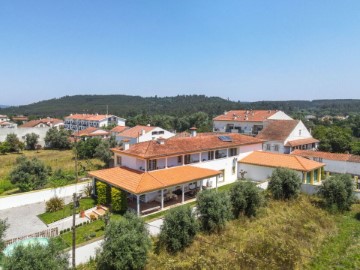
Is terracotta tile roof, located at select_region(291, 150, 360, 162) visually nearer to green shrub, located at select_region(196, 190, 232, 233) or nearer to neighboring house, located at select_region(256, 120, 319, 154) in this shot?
neighboring house, located at select_region(256, 120, 319, 154)

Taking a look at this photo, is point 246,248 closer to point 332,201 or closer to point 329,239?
point 329,239

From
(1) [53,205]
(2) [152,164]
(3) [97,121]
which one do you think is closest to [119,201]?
(2) [152,164]

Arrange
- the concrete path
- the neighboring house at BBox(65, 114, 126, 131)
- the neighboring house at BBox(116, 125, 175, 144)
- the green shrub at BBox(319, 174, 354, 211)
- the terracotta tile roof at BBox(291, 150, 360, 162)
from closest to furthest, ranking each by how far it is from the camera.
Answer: the concrete path → the green shrub at BBox(319, 174, 354, 211) → the terracotta tile roof at BBox(291, 150, 360, 162) → the neighboring house at BBox(116, 125, 175, 144) → the neighboring house at BBox(65, 114, 126, 131)

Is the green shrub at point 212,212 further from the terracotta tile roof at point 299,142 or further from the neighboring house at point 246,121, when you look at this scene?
the neighboring house at point 246,121

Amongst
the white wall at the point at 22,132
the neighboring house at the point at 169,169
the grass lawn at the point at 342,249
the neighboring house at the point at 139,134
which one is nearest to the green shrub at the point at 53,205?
the neighboring house at the point at 169,169

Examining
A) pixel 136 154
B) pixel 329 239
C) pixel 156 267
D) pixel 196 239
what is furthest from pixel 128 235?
pixel 329 239

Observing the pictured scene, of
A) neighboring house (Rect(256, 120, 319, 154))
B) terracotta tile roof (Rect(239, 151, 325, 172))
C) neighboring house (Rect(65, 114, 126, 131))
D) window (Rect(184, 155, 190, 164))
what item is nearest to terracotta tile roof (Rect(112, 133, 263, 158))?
window (Rect(184, 155, 190, 164))

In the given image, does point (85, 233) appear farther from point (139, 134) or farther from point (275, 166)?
point (139, 134)
